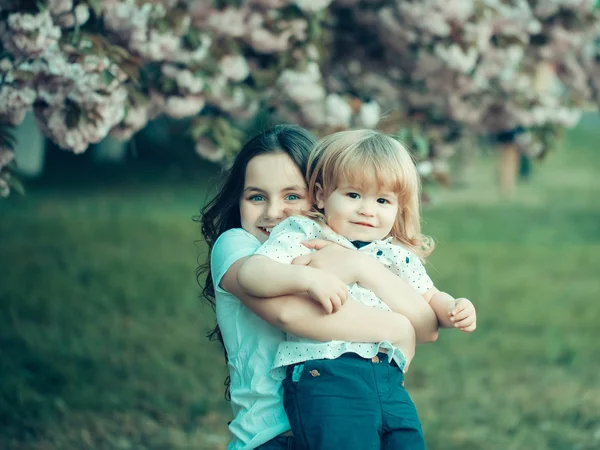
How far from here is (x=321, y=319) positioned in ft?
7.16

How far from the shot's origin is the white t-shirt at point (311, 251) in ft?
7.29

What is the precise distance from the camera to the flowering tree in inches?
139

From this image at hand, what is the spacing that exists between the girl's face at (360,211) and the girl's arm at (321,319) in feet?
0.63

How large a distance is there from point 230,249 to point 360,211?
0.35 metres

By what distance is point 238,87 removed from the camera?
14.4 ft

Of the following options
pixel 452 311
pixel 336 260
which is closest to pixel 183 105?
pixel 336 260

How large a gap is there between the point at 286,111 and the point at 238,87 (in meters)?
0.28

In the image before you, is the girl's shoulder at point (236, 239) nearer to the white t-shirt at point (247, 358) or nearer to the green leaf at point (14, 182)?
the white t-shirt at point (247, 358)

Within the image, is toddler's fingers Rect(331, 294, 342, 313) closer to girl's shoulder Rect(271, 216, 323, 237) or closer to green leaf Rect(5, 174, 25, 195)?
girl's shoulder Rect(271, 216, 323, 237)

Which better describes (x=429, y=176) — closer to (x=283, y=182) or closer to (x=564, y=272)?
(x=283, y=182)

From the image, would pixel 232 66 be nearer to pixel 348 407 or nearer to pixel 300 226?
pixel 300 226

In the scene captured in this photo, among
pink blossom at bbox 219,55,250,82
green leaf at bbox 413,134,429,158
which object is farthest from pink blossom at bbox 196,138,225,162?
green leaf at bbox 413,134,429,158

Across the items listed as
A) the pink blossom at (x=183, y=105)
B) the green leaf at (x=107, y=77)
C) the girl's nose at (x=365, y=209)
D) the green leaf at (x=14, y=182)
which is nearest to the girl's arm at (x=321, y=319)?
the girl's nose at (x=365, y=209)

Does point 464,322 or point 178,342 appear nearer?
point 464,322
